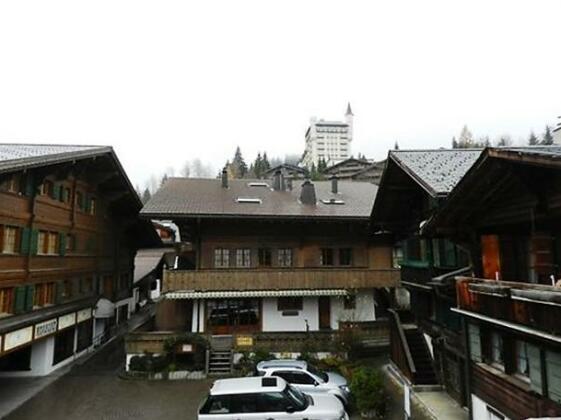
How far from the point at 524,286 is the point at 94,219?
25113 millimetres

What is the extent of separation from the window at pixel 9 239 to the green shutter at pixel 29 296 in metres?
1.99

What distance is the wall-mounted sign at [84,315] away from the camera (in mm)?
24970

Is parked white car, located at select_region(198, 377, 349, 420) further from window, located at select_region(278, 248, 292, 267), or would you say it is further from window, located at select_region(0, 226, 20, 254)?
window, located at select_region(278, 248, 292, 267)

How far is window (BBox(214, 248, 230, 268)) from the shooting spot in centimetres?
2522

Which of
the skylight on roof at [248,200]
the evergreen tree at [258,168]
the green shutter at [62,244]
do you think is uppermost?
the evergreen tree at [258,168]

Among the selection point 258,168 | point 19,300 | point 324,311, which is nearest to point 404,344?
point 324,311

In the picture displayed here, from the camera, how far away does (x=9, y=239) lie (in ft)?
60.3

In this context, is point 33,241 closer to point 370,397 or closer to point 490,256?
point 370,397

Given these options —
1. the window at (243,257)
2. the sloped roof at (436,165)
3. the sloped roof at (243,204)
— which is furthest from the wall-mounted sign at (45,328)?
the sloped roof at (436,165)

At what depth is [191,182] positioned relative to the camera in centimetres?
3119

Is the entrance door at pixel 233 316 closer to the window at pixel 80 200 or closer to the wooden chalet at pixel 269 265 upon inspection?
the wooden chalet at pixel 269 265

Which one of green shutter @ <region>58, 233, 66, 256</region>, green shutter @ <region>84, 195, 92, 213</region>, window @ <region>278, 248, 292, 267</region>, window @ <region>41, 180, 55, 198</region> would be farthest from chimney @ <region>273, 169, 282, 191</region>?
window @ <region>41, 180, 55, 198</region>

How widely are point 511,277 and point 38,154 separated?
19.0 m

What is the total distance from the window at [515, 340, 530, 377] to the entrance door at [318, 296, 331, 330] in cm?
1500
